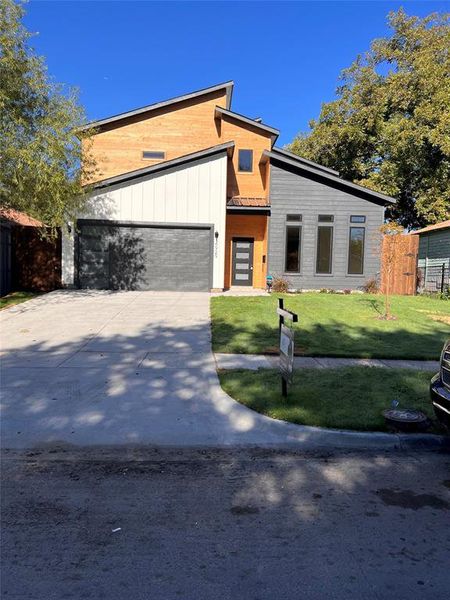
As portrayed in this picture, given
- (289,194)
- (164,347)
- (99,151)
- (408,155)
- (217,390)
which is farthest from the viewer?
(408,155)

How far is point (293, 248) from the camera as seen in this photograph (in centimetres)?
1991

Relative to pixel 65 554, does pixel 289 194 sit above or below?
above

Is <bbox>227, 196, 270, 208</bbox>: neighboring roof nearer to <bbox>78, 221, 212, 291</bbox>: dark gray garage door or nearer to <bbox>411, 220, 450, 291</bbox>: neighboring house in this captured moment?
<bbox>78, 221, 212, 291</bbox>: dark gray garage door

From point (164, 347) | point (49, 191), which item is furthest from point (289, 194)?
point (164, 347)

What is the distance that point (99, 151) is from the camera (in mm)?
21688

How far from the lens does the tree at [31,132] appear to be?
12148mm

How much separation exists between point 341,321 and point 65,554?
401 inches

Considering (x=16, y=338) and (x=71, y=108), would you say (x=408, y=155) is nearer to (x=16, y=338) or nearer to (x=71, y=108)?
(x=71, y=108)

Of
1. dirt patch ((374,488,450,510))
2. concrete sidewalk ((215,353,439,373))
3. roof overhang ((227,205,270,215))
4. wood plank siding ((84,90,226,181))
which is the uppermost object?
wood plank siding ((84,90,226,181))

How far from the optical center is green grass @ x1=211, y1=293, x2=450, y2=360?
30.0 ft

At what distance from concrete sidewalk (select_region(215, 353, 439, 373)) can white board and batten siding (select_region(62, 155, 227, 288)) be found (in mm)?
10243

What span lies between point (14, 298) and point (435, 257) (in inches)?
774

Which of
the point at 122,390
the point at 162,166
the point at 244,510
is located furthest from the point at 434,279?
the point at 244,510

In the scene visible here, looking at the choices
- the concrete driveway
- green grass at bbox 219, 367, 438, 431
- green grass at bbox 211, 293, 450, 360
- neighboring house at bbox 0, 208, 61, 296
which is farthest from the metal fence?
neighboring house at bbox 0, 208, 61, 296
